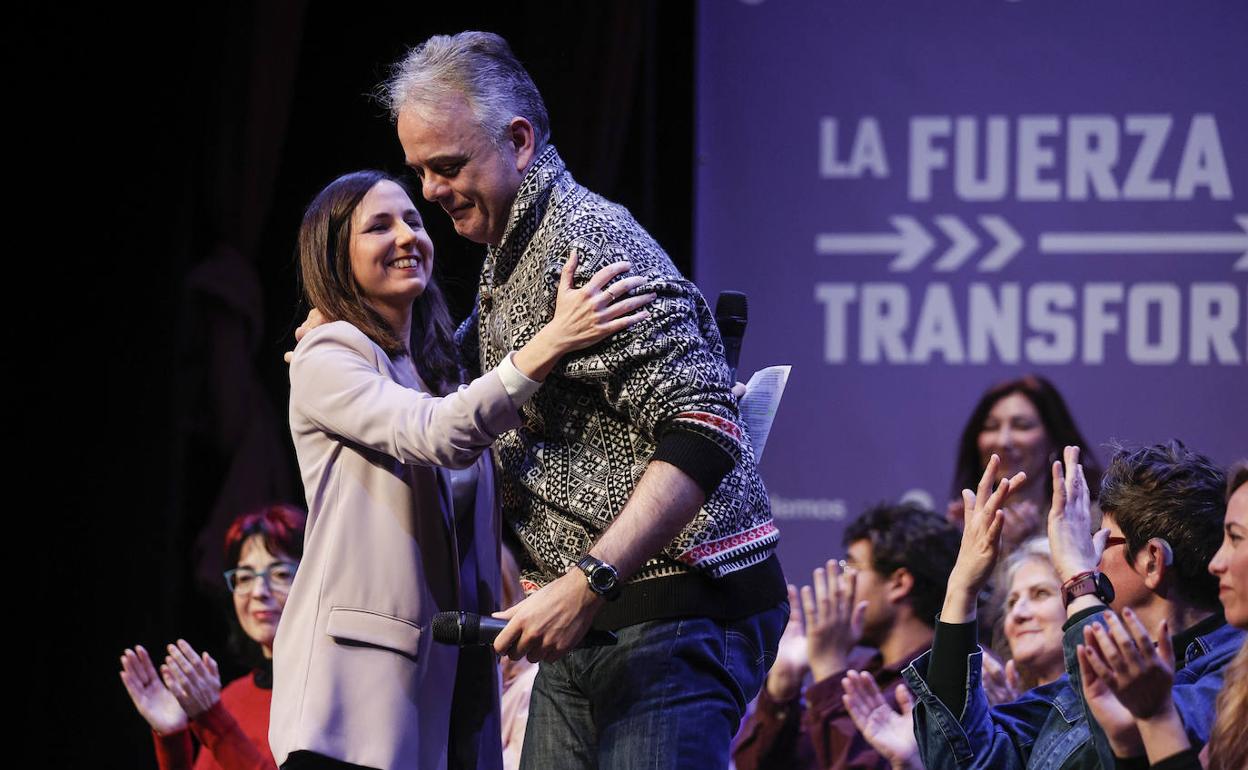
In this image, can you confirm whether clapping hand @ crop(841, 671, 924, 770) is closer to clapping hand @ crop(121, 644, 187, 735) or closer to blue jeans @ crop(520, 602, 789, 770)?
blue jeans @ crop(520, 602, 789, 770)

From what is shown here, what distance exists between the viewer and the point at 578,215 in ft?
6.64

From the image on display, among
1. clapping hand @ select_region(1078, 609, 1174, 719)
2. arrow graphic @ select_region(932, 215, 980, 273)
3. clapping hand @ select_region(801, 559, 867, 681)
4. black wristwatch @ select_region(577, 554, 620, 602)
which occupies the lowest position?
clapping hand @ select_region(801, 559, 867, 681)

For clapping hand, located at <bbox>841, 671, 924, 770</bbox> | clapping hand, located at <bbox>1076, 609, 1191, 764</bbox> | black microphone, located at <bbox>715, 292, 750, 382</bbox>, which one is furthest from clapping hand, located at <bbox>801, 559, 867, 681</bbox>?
clapping hand, located at <bbox>1076, 609, 1191, 764</bbox>

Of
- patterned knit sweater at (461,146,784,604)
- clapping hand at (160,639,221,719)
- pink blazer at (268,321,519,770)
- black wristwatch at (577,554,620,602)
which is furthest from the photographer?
clapping hand at (160,639,221,719)

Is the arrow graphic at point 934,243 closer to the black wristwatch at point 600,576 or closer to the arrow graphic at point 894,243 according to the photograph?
the arrow graphic at point 894,243

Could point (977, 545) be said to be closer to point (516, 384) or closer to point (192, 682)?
point (516, 384)

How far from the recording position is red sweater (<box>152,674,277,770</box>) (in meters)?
3.44

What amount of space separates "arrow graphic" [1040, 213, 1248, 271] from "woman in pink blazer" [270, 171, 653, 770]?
2.76 metres

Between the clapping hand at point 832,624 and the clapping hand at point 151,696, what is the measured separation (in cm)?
150

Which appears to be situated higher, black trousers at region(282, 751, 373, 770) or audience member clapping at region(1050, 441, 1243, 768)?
audience member clapping at region(1050, 441, 1243, 768)

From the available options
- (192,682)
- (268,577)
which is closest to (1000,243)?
(268,577)

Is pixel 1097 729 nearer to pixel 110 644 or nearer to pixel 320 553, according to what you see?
pixel 320 553

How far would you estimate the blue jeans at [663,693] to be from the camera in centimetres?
188

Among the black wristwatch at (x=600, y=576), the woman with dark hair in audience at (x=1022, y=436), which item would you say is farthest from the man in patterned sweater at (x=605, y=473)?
the woman with dark hair in audience at (x=1022, y=436)
